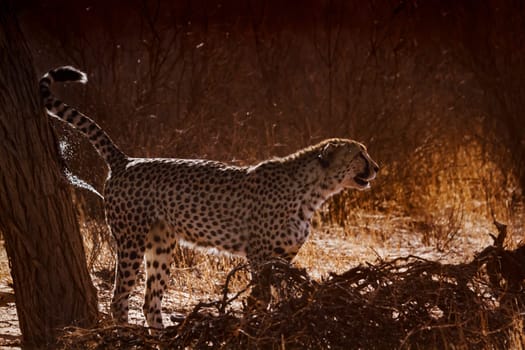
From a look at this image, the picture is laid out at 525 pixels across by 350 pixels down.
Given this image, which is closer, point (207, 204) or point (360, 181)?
point (207, 204)

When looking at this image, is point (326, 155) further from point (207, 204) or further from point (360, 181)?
point (207, 204)

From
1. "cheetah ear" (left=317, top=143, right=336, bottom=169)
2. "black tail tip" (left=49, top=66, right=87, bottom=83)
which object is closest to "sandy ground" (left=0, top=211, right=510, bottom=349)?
"cheetah ear" (left=317, top=143, right=336, bottom=169)

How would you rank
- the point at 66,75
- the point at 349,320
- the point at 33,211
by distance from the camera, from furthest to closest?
the point at 66,75 < the point at 33,211 < the point at 349,320

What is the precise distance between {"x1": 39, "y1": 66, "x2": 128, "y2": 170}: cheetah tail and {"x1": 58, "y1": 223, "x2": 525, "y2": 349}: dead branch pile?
3.84 ft

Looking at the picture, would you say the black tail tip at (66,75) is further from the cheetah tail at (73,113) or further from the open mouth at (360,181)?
the open mouth at (360,181)

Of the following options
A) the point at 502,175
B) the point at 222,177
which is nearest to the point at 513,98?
the point at 502,175

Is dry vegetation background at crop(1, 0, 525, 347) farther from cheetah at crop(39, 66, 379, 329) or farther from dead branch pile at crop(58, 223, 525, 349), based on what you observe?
dead branch pile at crop(58, 223, 525, 349)

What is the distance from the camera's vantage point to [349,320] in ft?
15.7

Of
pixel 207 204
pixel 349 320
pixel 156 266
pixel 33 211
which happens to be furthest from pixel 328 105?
pixel 349 320

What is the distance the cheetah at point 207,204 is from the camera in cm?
570

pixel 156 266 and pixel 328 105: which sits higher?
pixel 328 105

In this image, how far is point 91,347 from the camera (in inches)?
198

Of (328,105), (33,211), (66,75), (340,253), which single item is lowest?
(33,211)

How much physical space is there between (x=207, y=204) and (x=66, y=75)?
3.36 ft
